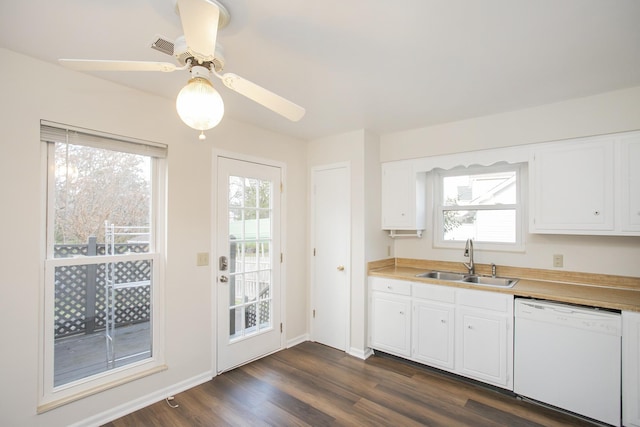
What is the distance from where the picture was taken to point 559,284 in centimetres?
279

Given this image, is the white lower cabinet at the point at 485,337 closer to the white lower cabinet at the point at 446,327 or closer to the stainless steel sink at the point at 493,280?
the white lower cabinet at the point at 446,327

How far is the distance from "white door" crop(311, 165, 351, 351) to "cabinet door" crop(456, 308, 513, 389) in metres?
A: 1.18

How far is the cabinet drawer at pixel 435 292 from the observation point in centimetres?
289

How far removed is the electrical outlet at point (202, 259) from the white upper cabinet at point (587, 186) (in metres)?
2.95

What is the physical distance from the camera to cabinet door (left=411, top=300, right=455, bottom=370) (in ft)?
9.46

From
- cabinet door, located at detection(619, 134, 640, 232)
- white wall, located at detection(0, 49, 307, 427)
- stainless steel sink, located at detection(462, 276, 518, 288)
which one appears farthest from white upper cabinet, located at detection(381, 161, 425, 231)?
cabinet door, located at detection(619, 134, 640, 232)

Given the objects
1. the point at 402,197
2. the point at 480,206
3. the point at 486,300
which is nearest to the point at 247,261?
the point at 402,197

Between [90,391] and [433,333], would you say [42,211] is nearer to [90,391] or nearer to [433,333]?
[90,391]

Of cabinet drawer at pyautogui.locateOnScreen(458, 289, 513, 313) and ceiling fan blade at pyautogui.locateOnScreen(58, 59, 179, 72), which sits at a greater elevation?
ceiling fan blade at pyautogui.locateOnScreen(58, 59, 179, 72)

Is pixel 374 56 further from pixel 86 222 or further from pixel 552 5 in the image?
pixel 86 222

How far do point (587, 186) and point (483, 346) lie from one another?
1574mm

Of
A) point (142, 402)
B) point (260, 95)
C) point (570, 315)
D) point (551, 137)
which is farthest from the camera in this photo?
point (551, 137)

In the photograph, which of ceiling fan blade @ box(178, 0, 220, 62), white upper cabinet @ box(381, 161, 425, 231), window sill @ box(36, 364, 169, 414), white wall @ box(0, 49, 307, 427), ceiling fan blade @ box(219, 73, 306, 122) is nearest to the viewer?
ceiling fan blade @ box(178, 0, 220, 62)

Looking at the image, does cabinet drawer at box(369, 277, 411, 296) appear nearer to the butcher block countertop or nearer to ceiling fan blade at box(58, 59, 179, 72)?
the butcher block countertop
